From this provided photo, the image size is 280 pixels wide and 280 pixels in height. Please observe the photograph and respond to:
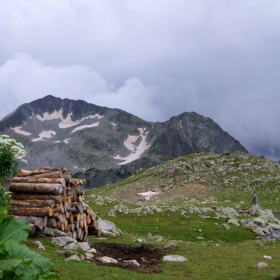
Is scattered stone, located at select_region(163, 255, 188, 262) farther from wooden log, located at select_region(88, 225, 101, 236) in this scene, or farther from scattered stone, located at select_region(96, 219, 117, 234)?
scattered stone, located at select_region(96, 219, 117, 234)

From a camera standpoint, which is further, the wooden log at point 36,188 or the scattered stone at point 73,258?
the wooden log at point 36,188

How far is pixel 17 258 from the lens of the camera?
3795mm

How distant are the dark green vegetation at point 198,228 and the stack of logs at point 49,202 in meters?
1.36

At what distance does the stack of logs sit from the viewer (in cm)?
1758

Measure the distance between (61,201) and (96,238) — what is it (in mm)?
5583

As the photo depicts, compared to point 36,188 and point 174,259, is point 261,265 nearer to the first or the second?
point 174,259

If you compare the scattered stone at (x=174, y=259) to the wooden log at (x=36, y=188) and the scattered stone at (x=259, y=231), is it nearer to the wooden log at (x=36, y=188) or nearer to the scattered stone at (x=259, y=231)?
the wooden log at (x=36, y=188)

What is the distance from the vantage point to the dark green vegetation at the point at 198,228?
48.0 feet

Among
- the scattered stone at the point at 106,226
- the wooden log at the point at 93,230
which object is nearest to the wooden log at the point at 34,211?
the wooden log at the point at 93,230

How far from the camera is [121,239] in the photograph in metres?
23.6

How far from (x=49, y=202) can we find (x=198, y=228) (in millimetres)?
17313

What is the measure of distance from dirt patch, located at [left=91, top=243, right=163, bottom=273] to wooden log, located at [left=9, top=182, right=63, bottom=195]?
4.21 metres

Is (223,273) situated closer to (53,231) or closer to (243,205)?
(53,231)

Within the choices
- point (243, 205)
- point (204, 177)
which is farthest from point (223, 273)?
point (204, 177)
